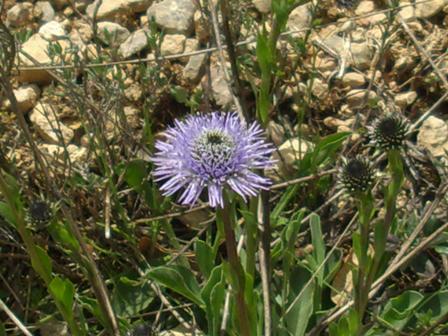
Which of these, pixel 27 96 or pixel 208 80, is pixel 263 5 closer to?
pixel 208 80

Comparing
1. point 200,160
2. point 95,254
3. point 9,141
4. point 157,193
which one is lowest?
point 95,254

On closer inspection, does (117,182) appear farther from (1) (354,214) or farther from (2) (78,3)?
(2) (78,3)

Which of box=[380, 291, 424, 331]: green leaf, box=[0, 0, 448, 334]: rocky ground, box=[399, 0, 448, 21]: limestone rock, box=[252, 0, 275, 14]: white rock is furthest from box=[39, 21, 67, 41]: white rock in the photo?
box=[380, 291, 424, 331]: green leaf

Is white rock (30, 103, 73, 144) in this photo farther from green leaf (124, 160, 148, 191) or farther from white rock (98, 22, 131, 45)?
green leaf (124, 160, 148, 191)

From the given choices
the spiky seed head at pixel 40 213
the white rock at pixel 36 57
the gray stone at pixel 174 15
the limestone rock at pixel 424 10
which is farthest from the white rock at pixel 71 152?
Result: the limestone rock at pixel 424 10

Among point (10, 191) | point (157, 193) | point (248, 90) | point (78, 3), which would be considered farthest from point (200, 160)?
point (78, 3)

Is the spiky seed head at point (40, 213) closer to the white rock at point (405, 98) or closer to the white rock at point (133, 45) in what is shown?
the white rock at point (133, 45)

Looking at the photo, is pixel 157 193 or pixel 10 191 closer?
pixel 10 191
